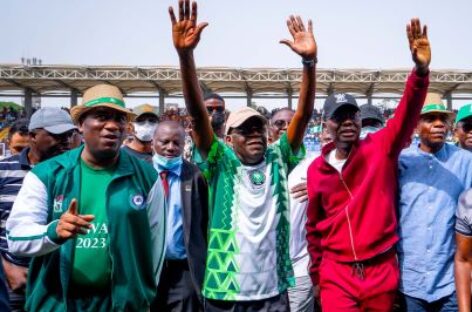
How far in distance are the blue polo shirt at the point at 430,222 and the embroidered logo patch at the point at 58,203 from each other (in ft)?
7.57

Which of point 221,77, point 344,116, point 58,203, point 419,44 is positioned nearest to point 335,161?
point 344,116

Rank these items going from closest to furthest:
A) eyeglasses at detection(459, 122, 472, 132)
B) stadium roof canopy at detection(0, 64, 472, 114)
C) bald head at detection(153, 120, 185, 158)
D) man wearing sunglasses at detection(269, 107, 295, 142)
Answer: eyeglasses at detection(459, 122, 472, 132) < bald head at detection(153, 120, 185, 158) < man wearing sunglasses at detection(269, 107, 295, 142) < stadium roof canopy at detection(0, 64, 472, 114)

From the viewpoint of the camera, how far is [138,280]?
2.97 m

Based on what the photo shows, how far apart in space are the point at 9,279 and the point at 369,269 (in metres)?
2.87

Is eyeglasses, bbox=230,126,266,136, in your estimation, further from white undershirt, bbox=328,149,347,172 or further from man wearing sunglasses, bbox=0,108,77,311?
man wearing sunglasses, bbox=0,108,77,311

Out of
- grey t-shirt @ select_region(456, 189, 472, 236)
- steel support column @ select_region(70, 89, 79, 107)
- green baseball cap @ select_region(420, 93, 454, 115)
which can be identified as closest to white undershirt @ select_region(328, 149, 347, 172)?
green baseball cap @ select_region(420, 93, 454, 115)

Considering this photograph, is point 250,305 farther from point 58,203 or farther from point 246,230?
point 58,203

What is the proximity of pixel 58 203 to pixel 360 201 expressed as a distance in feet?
6.45

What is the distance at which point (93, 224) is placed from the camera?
9.50 ft

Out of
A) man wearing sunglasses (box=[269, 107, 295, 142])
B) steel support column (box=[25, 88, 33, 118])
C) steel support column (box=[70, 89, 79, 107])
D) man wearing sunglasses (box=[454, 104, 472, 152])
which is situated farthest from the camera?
steel support column (box=[70, 89, 79, 107])

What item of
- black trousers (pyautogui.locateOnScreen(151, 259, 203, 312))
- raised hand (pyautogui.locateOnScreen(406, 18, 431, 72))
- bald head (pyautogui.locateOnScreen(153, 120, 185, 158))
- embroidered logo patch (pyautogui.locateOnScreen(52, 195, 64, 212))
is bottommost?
black trousers (pyautogui.locateOnScreen(151, 259, 203, 312))

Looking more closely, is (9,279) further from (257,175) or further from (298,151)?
(298,151)

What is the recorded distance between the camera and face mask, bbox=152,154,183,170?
4.58 m

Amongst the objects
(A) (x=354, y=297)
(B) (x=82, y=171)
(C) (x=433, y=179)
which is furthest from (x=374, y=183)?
(B) (x=82, y=171)
